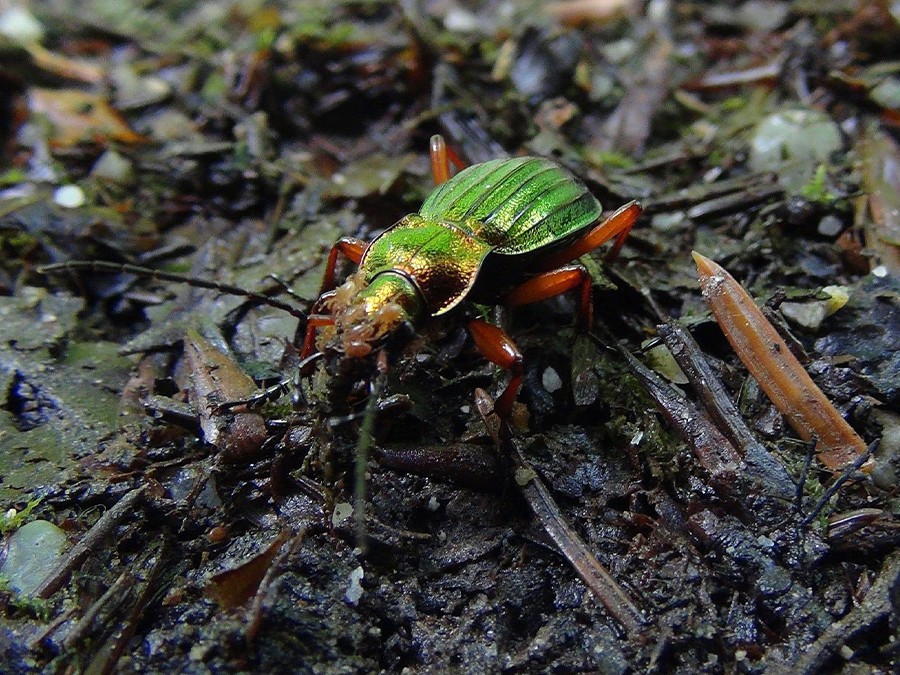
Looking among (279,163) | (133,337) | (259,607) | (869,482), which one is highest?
(279,163)

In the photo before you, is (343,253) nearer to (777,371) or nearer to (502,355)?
(502,355)

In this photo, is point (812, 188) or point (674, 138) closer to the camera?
point (812, 188)

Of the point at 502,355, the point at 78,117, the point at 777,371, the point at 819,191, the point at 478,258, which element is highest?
the point at 78,117

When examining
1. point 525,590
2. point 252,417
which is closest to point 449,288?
point 252,417

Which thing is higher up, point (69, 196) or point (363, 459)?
point (69, 196)

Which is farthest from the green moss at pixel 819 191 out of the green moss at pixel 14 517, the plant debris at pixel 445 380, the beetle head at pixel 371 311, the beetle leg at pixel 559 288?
the green moss at pixel 14 517

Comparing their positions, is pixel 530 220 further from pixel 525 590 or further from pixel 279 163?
pixel 279 163

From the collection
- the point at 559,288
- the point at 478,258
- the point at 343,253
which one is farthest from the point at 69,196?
the point at 559,288
